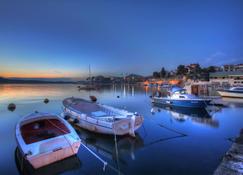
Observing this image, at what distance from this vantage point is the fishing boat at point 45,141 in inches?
287

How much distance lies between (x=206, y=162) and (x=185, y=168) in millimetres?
1277

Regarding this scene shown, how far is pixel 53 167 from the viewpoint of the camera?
788 centimetres

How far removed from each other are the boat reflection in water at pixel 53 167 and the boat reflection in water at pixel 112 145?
171 centimetres

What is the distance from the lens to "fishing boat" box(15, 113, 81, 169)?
7.29m

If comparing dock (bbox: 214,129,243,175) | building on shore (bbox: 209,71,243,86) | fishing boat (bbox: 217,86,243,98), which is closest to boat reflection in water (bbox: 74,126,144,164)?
dock (bbox: 214,129,243,175)

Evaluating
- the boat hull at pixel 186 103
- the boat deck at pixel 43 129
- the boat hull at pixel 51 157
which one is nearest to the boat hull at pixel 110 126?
the boat deck at pixel 43 129

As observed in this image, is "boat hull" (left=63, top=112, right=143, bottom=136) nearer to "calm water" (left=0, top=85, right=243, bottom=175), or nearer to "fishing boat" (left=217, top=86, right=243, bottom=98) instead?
"calm water" (left=0, top=85, right=243, bottom=175)

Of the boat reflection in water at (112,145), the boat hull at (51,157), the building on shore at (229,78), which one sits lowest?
the boat reflection in water at (112,145)

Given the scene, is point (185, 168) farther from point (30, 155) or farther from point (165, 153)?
point (30, 155)

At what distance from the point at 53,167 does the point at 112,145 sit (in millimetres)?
3932

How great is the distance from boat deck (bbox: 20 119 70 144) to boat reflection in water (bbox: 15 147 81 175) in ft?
5.16

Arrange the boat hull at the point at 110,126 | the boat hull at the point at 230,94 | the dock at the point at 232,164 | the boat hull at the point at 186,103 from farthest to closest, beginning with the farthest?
the boat hull at the point at 230,94 → the boat hull at the point at 186,103 → the boat hull at the point at 110,126 → the dock at the point at 232,164

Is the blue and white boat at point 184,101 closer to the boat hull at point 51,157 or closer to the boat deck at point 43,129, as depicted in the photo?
the boat deck at point 43,129

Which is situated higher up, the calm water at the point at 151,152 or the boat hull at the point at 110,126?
the boat hull at the point at 110,126
